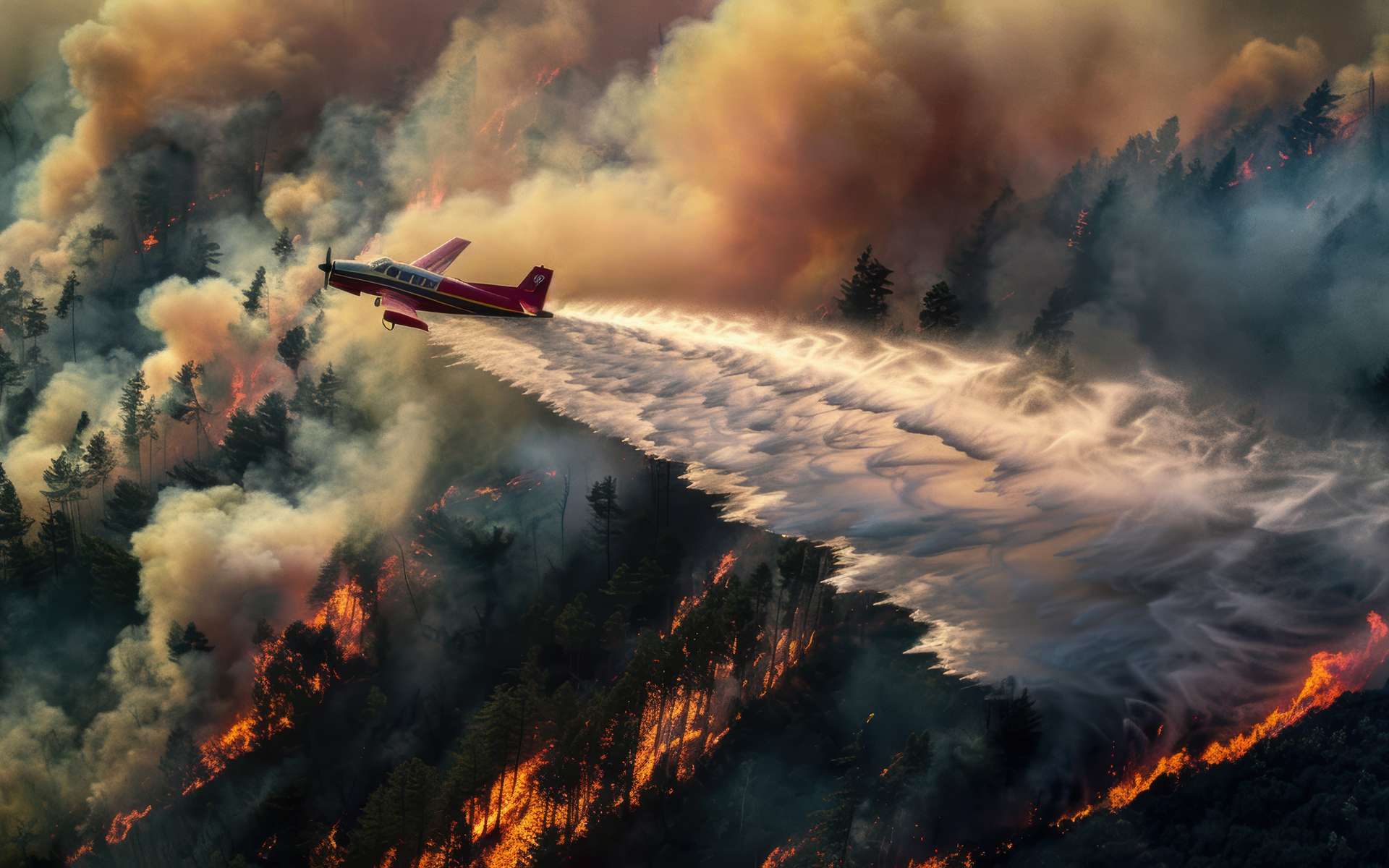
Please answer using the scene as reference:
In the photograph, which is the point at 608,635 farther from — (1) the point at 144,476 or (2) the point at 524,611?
(1) the point at 144,476

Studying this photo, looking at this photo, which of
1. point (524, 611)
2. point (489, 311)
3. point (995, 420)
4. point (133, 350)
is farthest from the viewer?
point (133, 350)

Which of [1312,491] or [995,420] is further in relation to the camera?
[995,420]

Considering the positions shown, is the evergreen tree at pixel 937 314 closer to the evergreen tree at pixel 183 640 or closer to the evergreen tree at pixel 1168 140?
the evergreen tree at pixel 1168 140

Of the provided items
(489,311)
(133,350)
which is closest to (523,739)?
(489,311)

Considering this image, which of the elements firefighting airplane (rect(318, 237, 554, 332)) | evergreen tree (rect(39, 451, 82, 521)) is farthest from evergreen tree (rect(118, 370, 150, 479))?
firefighting airplane (rect(318, 237, 554, 332))

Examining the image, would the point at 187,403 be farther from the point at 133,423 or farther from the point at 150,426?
the point at 133,423

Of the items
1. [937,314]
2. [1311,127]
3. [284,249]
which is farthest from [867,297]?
[284,249]

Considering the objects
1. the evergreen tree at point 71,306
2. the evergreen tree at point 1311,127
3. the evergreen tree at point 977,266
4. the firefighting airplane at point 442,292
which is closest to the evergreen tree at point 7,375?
the evergreen tree at point 71,306
